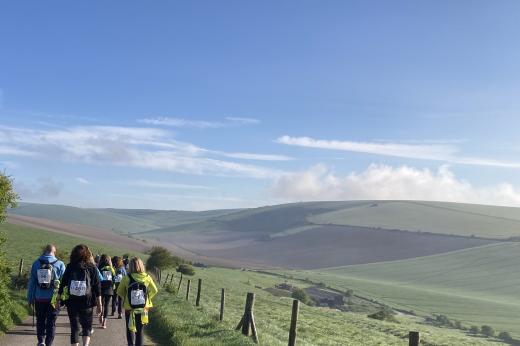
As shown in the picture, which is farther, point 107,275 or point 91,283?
point 107,275

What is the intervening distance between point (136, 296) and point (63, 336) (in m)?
4.38

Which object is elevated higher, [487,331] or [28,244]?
[28,244]

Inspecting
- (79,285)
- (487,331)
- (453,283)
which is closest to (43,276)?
(79,285)

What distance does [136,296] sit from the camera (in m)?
11.3

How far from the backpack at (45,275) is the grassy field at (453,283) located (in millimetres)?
81721

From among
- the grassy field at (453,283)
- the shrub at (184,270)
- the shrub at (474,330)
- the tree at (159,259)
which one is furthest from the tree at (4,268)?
the grassy field at (453,283)

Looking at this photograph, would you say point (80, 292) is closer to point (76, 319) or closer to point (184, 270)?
point (76, 319)

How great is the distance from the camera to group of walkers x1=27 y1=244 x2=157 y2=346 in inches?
438

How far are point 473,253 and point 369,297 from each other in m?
73.3

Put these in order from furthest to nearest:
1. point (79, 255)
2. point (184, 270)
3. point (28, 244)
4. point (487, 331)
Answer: point (487, 331) < point (28, 244) < point (184, 270) < point (79, 255)

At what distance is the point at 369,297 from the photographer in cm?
10706

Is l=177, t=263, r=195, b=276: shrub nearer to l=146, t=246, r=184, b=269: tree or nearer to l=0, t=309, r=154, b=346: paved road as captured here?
l=146, t=246, r=184, b=269: tree

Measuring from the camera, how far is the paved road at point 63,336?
1318 centimetres

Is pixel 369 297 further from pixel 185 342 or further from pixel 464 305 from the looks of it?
pixel 185 342
